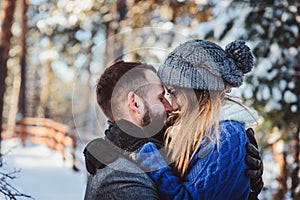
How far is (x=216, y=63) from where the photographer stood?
2.26m

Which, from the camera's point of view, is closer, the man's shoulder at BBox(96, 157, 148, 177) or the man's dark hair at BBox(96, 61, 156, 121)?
the man's shoulder at BBox(96, 157, 148, 177)

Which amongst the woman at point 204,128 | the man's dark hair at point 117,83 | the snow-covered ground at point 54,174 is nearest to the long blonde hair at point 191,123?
the woman at point 204,128

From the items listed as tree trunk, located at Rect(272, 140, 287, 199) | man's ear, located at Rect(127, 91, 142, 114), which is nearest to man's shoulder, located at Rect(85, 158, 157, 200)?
man's ear, located at Rect(127, 91, 142, 114)

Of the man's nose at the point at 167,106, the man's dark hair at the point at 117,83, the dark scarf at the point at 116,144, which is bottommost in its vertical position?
the dark scarf at the point at 116,144

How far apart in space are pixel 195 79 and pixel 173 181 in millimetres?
448

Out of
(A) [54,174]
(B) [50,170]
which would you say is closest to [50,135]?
(B) [50,170]

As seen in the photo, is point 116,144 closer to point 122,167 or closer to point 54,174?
point 122,167

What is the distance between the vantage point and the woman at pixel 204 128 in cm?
213

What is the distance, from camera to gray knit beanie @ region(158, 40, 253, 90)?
2.26 meters

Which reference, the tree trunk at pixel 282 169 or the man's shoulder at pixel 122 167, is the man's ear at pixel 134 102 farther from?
the tree trunk at pixel 282 169

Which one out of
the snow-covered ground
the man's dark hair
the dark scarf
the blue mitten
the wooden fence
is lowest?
the blue mitten

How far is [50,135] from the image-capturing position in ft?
57.0

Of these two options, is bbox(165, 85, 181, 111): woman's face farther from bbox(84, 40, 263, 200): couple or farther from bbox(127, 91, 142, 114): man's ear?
bbox(127, 91, 142, 114): man's ear

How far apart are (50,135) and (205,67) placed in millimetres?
15544
